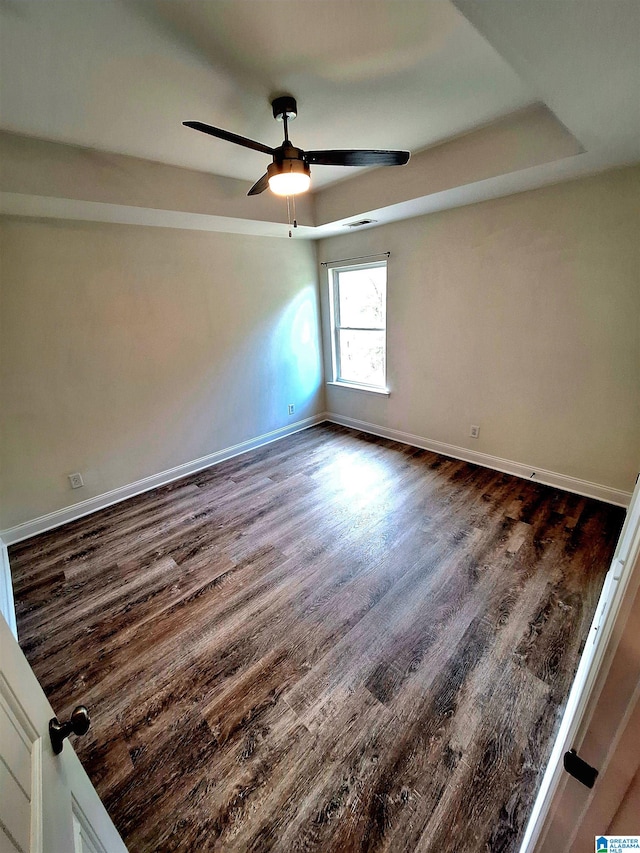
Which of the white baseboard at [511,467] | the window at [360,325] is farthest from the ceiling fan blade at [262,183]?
the white baseboard at [511,467]

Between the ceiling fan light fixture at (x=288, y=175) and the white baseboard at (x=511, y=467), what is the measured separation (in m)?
2.72

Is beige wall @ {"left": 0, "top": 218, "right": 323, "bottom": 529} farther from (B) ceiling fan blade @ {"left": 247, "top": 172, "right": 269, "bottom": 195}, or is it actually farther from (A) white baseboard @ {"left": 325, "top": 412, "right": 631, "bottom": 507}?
(A) white baseboard @ {"left": 325, "top": 412, "right": 631, "bottom": 507}

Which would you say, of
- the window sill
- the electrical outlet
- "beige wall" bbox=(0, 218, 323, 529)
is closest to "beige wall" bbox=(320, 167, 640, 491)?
the window sill

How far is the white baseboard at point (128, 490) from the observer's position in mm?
2656

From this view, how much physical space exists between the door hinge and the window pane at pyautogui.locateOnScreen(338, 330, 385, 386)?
3657 mm

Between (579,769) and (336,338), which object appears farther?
(336,338)

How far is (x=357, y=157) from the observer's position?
5.91 feet

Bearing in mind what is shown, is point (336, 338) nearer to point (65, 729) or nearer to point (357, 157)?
point (357, 157)

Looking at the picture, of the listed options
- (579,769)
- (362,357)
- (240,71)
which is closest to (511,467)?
(362,357)

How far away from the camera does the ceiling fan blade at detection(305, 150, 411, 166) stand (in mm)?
1760

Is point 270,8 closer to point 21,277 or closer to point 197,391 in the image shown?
point 21,277

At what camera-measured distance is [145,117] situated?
188 cm

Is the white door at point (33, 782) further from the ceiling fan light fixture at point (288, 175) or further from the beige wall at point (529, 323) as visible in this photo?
the beige wall at point (529, 323)

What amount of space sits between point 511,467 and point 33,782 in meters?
3.47
